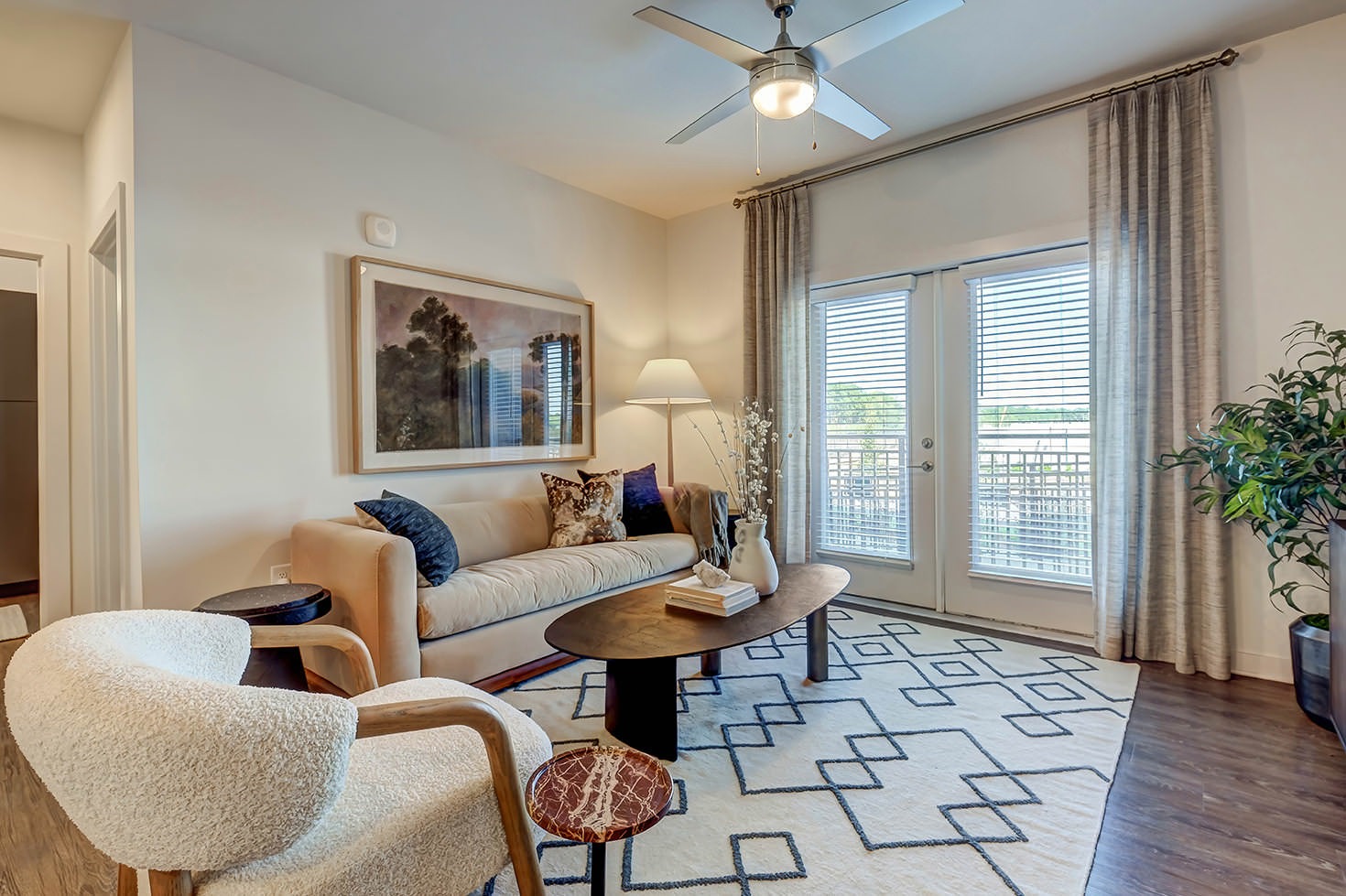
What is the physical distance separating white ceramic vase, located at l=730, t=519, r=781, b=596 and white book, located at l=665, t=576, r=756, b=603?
0.08m

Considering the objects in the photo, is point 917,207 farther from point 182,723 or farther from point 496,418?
point 182,723

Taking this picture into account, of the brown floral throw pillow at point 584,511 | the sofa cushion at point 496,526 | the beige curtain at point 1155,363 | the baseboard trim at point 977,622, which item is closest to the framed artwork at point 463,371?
the sofa cushion at point 496,526

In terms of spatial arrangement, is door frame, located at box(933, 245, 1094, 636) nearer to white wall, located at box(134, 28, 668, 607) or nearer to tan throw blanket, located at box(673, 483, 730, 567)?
tan throw blanket, located at box(673, 483, 730, 567)

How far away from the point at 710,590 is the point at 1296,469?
2.21 metres

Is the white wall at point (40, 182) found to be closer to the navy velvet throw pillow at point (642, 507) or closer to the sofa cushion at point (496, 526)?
the sofa cushion at point (496, 526)

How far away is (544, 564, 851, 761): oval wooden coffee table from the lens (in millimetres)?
1996

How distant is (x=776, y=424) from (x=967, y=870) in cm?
296

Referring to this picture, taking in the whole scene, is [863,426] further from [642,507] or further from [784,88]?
[784,88]

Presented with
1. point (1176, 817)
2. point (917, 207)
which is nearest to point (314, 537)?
point (1176, 817)

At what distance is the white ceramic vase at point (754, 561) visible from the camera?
257cm

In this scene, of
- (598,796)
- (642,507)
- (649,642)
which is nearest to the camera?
(598,796)

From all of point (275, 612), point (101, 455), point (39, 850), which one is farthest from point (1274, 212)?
point (101, 455)

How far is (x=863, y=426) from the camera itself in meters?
4.05

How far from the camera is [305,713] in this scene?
0.92 metres
